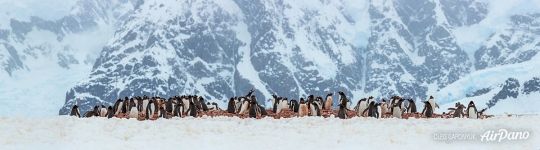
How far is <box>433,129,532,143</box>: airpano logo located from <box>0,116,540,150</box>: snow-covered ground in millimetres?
188

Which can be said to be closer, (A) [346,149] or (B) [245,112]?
(A) [346,149]

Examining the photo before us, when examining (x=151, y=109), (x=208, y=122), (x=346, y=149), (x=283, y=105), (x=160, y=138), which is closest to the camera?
(x=346, y=149)

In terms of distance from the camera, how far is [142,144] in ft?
81.9

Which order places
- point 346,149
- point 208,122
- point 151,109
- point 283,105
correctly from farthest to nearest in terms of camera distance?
point 283,105 → point 151,109 → point 208,122 → point 346,149

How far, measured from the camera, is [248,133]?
89.0 ft

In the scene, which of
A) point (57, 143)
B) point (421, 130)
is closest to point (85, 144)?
point (57, 143)

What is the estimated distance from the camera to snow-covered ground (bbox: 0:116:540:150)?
2475 centimetres

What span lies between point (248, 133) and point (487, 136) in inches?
275

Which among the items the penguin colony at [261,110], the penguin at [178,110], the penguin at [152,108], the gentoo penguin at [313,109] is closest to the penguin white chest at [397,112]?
the penguin colony at [261,110]

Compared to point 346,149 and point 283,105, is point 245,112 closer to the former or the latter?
point 283,105

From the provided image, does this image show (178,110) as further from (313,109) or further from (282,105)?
(282,105)

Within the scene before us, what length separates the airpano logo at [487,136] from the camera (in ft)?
82.6

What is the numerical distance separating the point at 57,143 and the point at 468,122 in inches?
→ 534

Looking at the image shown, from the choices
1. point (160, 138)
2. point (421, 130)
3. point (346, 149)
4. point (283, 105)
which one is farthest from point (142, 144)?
point (283, 105)
